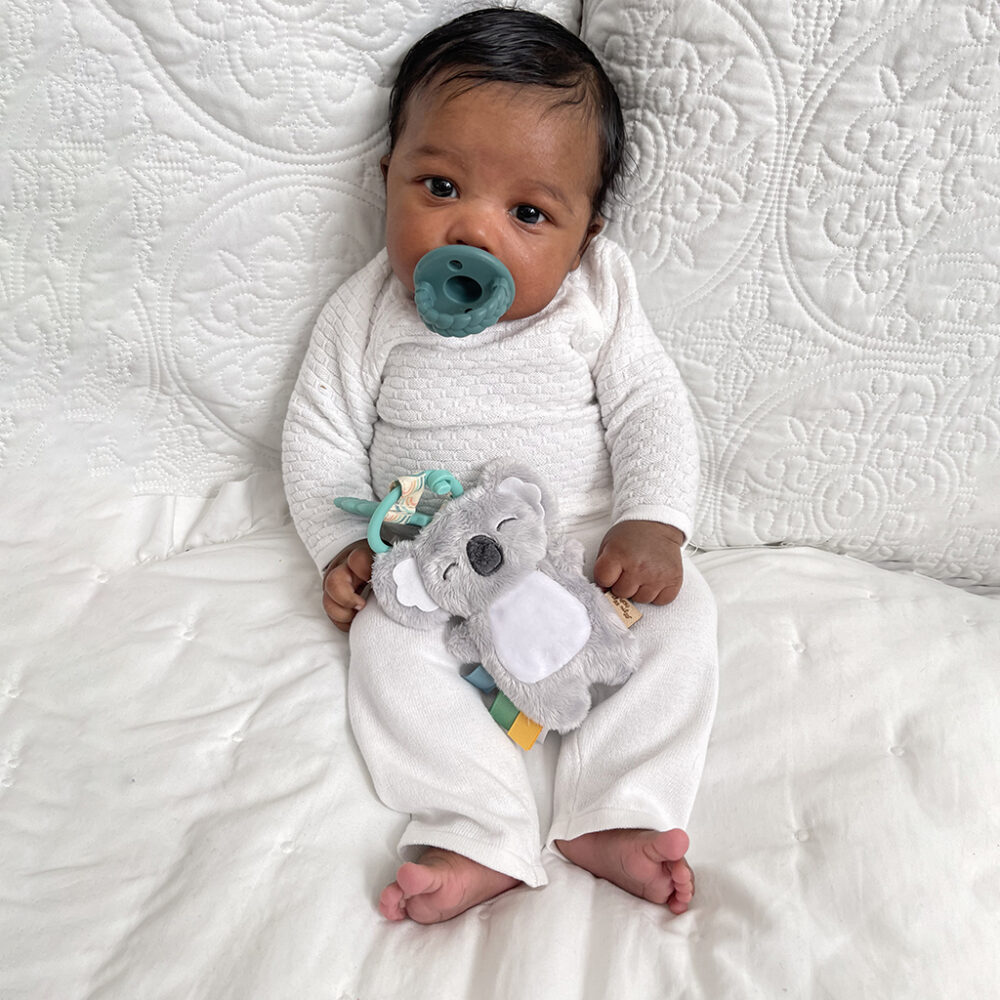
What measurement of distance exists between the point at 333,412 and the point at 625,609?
0.38 metres

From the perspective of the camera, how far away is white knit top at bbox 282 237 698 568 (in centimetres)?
90

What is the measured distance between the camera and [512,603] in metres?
0.78

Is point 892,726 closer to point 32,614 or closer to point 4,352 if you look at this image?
point 32,614

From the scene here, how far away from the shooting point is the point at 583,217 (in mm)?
864

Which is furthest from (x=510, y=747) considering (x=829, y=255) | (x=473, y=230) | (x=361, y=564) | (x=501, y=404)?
(x=829, y=255)

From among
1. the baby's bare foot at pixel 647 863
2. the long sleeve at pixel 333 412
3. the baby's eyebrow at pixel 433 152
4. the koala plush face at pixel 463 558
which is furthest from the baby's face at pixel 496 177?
the baby's bare foot at pixel 647 863

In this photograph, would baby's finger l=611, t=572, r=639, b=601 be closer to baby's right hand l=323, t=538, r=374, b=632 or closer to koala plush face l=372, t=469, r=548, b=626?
koala plush face l=372, t=469, r=548, b=626

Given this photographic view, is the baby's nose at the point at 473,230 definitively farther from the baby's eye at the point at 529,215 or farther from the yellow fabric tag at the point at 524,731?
the yellow fabric tag at the point at 524,731

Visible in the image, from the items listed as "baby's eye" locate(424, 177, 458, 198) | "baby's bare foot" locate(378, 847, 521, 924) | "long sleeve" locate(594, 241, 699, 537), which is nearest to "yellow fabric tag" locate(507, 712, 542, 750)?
"baby's bare foot" locate(378, 847, 521, 924)

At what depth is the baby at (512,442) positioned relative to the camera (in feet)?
2.36

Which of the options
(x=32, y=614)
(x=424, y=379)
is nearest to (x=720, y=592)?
(x=424, y=379)

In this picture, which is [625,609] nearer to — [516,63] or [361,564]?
[361,564]

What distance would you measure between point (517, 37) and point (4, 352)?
0.63 m

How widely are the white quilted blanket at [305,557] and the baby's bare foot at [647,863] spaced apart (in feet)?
0.06
